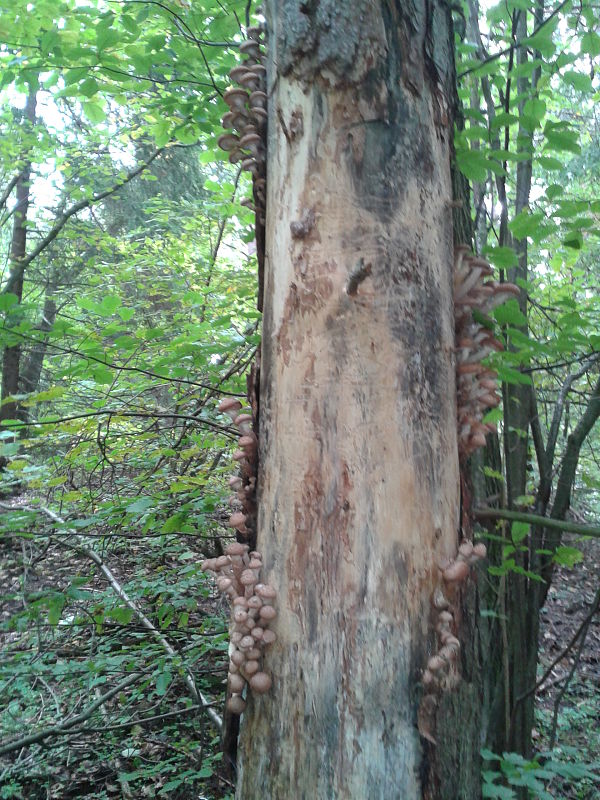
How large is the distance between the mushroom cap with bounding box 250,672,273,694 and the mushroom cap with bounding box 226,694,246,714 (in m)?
0.09

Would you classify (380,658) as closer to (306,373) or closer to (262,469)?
(262,469)

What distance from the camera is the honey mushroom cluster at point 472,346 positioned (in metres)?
1.54

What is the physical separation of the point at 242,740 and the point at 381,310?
109cm

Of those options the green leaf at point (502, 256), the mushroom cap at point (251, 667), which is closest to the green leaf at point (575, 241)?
the green leaf at point (502, 256)

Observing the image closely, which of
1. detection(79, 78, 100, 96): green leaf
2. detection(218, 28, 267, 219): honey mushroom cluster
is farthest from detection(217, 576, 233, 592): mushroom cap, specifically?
detection(79, 78, 100, 96): green leaf

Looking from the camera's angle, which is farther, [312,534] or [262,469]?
[262,469]

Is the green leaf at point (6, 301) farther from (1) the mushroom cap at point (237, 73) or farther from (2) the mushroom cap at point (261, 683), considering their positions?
(2) the mushroom cap at point (261, 683)

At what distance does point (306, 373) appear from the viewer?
1.38 metres

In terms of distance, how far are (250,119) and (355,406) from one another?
98 cm

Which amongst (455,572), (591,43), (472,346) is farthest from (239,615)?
(591,43)

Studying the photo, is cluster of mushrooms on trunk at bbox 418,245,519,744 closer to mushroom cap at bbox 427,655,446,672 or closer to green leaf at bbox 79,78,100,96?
mushroom cap at bbox 427,655,446,672

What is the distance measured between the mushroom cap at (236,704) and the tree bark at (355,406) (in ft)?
0.12

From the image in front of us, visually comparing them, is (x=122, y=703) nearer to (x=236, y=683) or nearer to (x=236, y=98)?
(x=236, y=683)

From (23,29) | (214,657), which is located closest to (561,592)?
(214,657)
